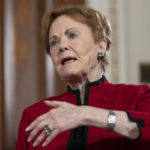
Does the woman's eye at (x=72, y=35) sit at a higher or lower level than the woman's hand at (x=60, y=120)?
higher

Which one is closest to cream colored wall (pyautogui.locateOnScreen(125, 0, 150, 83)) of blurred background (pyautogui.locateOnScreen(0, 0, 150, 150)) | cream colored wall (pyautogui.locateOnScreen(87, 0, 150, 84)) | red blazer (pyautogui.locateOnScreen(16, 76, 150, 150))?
cream colored wall (pyautogui.locateOnScreen(87, 0, 150, 84))

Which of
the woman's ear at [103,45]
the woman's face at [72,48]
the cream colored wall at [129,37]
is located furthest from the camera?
the cream colored wall at [129,37]

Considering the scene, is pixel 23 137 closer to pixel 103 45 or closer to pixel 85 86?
pixel 85 86

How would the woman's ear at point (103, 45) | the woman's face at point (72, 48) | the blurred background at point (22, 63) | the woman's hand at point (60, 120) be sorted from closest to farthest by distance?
the woman's hand at point (60, 120) → the woman's face at point (72, 48) → the woman's ear at point (103, 45) → the blurred background at point (22, 63)

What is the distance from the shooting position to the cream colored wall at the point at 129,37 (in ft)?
10.1

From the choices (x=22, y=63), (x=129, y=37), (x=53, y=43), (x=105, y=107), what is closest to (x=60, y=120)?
(x=105, y=107)

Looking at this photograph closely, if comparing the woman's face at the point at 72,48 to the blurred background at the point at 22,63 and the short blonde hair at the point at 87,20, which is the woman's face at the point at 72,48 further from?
the blurred background at the point at 22,63

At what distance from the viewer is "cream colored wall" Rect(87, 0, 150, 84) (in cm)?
307

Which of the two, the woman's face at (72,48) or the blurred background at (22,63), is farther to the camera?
the blurred background at (22,63)

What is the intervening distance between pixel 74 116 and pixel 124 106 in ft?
1.23

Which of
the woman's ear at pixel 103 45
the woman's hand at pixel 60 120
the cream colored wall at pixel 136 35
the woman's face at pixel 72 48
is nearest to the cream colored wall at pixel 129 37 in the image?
the cream colored wall at pixel 136 35

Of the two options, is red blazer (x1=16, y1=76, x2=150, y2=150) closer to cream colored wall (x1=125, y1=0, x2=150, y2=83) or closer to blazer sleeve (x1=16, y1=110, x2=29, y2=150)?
blazer sleeve (x1=16, y1=110, x2=29, y2=150)

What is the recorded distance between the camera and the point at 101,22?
1598 millimetres

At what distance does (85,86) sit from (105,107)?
16 cm
